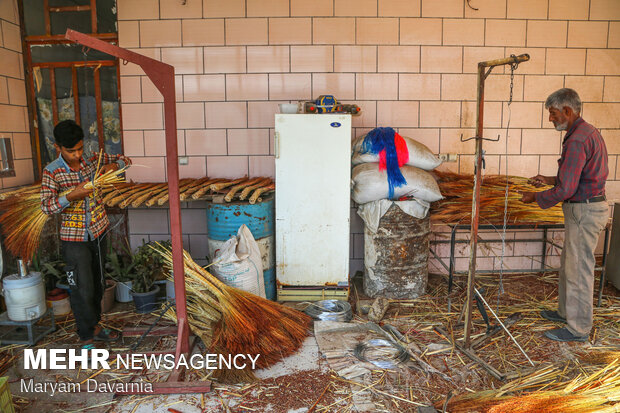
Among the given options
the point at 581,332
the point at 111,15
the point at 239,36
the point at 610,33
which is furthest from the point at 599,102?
the point at 111,15

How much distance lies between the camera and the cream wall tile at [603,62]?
13.1 ft

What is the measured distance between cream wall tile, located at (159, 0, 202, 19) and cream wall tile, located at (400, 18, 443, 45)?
1.88 metres

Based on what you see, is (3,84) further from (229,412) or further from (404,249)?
(404,249)

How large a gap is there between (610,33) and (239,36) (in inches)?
137

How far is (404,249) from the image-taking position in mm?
3525

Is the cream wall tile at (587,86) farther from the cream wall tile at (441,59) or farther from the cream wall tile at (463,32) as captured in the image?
the cream wall tile at (441,59)

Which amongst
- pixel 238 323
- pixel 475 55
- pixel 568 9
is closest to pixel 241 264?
pixel 238 323

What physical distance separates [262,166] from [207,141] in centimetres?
57

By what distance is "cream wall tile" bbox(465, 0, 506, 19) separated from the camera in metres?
3.88

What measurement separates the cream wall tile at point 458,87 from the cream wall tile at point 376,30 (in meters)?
0.61

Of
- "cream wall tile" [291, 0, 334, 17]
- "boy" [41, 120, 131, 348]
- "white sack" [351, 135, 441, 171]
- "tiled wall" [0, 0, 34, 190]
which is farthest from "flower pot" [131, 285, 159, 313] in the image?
"cream wall tile" [291, 0, 334, 17]

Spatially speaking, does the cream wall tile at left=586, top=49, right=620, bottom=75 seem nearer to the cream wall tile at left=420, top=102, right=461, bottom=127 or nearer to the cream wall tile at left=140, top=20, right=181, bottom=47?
the cream wall tile at left=420, top=102, right=461, bottom=127

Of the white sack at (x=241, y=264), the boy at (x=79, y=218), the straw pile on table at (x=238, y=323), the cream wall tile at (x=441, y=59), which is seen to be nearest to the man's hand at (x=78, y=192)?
the boy at (x=79, y=218)

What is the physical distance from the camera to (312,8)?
382 cm
